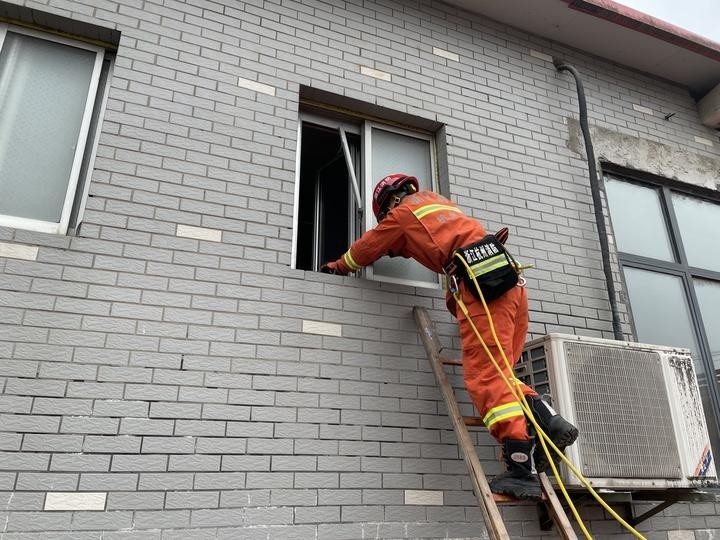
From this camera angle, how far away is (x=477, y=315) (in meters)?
3.48

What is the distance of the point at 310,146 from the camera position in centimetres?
522

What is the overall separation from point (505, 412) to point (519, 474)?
13.7 inches

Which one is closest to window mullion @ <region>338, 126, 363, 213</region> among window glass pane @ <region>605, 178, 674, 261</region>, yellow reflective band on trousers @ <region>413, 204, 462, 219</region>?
yellow reflective band on trousers @ <region>413, 204, 462, 219</region>

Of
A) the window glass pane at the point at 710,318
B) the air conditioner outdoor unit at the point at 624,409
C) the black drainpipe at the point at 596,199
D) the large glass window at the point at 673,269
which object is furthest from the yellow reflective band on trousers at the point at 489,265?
the window glass pane at the point at 710,318

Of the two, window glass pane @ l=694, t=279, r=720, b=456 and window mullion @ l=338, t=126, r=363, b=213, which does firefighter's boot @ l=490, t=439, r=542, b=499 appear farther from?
window glass pane @ l=694, t=279, r=720, b=456

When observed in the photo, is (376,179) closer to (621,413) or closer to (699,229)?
(621,413)

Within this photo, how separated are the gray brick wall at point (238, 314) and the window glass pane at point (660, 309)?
0.60m

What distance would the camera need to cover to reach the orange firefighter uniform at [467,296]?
3189mm

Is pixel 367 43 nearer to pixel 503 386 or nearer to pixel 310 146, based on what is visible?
pixel 310 146

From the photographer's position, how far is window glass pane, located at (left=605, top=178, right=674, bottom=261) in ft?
18.1

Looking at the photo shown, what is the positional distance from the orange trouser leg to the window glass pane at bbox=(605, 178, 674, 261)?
233 cm

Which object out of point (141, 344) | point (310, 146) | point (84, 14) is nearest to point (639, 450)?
point (141, 344)

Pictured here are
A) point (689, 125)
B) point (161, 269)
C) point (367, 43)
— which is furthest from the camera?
point (689, 125)

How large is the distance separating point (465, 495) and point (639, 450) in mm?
1095
